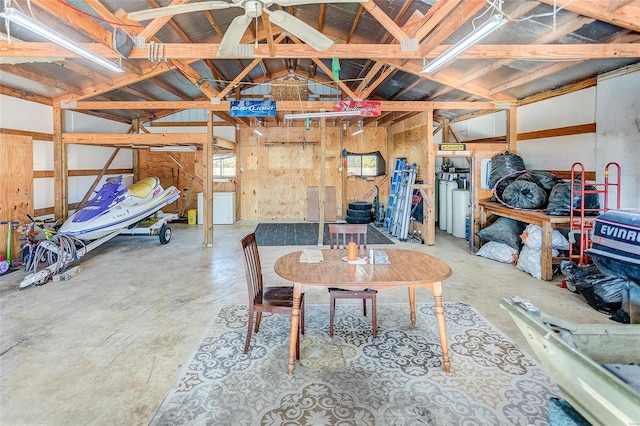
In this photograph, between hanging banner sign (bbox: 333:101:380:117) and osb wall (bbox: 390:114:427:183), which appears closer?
hanging banner sign (bbox: 333:101:380:117)

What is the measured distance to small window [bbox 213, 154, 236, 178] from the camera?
1028 cm

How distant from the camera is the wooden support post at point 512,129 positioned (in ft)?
21.8

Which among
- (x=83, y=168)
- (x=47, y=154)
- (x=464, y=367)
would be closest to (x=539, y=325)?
(x=464, y=367)

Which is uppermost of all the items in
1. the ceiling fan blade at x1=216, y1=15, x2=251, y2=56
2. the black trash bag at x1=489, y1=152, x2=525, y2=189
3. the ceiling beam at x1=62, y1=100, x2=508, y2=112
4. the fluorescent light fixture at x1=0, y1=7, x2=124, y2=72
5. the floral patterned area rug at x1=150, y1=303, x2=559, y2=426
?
the ceiling beam at x1=62, y1=100, x2=508, y2=112

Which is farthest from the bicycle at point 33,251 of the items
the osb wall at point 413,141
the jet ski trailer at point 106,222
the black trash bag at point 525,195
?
the black trash bag at point 525,195

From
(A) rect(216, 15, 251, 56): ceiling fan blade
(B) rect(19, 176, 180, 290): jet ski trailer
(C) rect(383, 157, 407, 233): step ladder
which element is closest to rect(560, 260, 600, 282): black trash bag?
(C) rect(383, 157, 407, 233): step ladder

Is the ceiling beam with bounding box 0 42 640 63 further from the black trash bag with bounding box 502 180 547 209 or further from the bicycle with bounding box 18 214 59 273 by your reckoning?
the bicycle with bounding box 18 214 59 273

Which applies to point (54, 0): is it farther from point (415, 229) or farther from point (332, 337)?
point (415, 229)

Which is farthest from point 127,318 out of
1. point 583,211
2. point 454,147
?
point 454,147

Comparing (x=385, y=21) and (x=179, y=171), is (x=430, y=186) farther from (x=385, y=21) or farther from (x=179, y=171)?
(x=179, y=171)

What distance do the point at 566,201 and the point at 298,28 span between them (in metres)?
4.30

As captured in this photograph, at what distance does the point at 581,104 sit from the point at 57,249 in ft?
26.5

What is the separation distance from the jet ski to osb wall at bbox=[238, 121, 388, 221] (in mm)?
3447

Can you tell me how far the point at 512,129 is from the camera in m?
6.66
